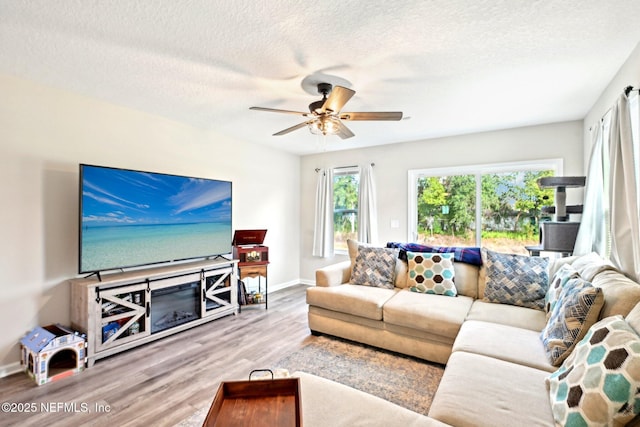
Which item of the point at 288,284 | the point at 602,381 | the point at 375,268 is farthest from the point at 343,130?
the point at 288,284

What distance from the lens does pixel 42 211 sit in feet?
8.23

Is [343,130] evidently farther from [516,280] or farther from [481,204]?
[481,204]

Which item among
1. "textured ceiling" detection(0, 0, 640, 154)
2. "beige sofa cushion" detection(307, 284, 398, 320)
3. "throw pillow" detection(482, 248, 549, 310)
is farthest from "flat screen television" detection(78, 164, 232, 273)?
"throw pillow" detection(482, 248, 549, 310)

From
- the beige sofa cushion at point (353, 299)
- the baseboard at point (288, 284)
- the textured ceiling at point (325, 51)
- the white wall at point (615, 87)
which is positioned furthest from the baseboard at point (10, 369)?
the white wall at point (615, 87)

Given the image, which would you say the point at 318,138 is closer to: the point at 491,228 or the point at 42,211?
the point at 491,228

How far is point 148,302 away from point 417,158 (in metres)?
3.96

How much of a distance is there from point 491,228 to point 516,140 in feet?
3.93

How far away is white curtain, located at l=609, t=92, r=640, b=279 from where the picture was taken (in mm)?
1783

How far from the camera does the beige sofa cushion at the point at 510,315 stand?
2174 mm

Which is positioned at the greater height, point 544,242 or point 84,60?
point 84,60

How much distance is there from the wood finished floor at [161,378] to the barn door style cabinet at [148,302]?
0.44ft

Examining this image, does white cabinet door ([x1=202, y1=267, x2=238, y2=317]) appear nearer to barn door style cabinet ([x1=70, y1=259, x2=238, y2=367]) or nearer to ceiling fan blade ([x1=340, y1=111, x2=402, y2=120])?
barn door style cabinet ([x1=70, y1=259, x2=238, y2=367])

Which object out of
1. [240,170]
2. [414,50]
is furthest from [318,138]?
[414,50]

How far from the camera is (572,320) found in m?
1.63
